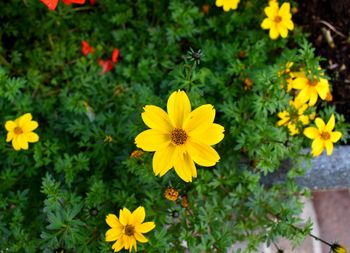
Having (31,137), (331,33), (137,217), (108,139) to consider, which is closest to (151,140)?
(137,217)

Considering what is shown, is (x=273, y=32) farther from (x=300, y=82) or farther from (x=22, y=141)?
(x=22, y=141)

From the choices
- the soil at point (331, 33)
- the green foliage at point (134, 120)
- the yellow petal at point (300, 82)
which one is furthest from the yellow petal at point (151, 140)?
the soil at point (331, 33)

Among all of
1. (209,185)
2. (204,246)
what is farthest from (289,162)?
(204,246)

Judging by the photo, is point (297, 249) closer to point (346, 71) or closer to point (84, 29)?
point (346, 71)

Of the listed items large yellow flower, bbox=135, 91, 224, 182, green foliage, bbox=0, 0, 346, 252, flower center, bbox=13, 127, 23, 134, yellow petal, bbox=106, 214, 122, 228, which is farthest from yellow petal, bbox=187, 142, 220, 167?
flower center, bbox=13, 127, 23, 134

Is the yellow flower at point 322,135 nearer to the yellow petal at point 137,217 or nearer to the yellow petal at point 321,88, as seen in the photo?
the yellow petal at point 321,88

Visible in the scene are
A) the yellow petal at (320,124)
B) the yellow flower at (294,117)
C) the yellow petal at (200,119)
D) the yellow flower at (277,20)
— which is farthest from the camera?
the yellow flower at (277,20)

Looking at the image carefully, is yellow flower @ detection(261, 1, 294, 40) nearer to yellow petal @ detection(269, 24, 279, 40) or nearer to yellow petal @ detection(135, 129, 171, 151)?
yellow petal @ detection(269, 24, 279, 40)
